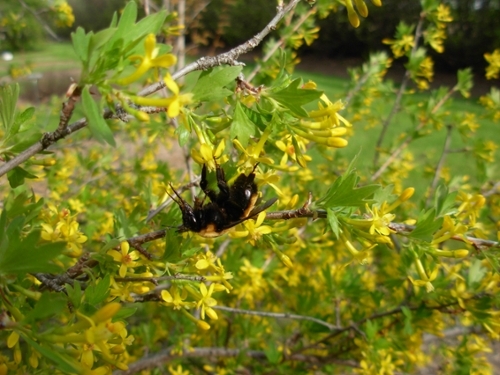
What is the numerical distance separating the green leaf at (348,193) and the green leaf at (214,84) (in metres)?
0.36

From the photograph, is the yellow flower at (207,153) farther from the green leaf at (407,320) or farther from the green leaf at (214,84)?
the green leaf at (407,320)

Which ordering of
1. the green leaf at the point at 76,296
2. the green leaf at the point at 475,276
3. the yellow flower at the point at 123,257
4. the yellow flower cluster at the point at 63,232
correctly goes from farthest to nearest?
the green leaf at the point at 475,276 < the yellow flower cluster at the point at 63,232 < the yellow flower at the point at 123,257 < the green leaf at the point at 76,296

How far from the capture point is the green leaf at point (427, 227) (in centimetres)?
112

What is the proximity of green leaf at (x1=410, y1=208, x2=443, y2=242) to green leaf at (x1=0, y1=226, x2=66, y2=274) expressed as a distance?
85 centimetres

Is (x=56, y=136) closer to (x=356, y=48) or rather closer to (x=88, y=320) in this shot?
(x=88, y=320)

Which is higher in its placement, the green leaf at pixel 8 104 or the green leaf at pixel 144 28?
the green leaf at pixel 144 28

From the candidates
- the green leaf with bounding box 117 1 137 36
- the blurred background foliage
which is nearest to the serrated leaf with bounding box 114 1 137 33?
the green leaf with bounding box 117 1 137 36

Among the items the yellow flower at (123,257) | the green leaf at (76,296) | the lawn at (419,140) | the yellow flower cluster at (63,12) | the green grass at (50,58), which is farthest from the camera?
the green grass at (50,58)

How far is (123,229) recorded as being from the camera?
131 cm

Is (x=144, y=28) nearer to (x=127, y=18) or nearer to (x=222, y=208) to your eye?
(x=127, y=18)

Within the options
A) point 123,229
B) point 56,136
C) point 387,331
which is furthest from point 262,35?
point 387,331

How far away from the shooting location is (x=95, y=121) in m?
0.79

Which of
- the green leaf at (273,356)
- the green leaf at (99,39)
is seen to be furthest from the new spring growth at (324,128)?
the green leaf at (273,356)

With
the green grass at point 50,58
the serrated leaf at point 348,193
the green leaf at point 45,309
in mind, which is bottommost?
the green grass at point 50,58
